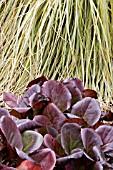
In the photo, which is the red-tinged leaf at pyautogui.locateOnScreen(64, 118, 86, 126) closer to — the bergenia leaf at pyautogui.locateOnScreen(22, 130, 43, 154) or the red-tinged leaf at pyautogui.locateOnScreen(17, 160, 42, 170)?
the bergenia leaf at pyautogui.locateOnScreen(22, 130, 43, 154)

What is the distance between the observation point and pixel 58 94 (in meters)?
1.12

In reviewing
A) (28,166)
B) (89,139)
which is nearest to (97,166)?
(89,139)

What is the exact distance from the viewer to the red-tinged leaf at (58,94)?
1108 mm

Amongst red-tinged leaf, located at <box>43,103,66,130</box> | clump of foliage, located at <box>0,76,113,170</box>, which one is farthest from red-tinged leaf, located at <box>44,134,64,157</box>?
red-tinged leaf, located at <box>43,103,66,130</box>

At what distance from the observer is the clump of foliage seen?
868 mm

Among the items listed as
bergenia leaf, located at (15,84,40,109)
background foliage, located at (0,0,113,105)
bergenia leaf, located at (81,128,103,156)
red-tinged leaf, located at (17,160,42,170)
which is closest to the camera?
red-tinged leaf, located at (17,160,42,170)

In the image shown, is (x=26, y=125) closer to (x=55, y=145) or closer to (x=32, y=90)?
(x=55, y=145)

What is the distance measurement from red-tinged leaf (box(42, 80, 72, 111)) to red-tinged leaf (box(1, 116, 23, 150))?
0.83 feet

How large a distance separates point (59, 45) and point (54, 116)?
138 centimetres

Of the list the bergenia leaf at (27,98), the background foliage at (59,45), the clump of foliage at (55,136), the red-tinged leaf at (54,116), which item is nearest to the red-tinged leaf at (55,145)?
the clump of foliage at (55,136)

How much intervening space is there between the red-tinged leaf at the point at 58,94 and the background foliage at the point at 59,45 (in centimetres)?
106

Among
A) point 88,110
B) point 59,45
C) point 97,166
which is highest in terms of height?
point 59,45

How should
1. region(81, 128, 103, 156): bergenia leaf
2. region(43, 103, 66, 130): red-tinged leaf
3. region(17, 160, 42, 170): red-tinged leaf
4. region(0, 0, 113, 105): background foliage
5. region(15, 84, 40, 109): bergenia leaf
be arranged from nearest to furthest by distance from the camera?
region(17, 160, 42, 170): red-tinged leaf → region(81, 128, 103, 156): bergenia leaf → region(43, 103, 66, 130): red-tinged leaf → region(15, 84, 40, 109): bergenia leaf → region(0, 0, 113, 105): background foliage

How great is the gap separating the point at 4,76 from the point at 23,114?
130 centimetres
